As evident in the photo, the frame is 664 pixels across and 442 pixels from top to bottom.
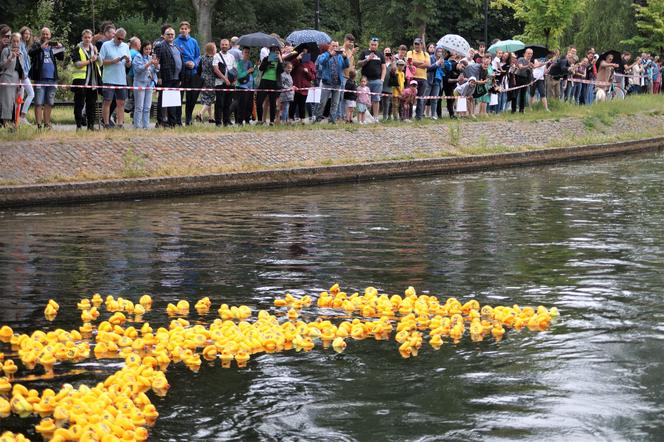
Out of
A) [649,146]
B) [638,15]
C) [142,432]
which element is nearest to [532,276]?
[142,432]

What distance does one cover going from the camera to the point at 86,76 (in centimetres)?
2241

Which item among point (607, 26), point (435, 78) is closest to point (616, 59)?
point (607, 26)

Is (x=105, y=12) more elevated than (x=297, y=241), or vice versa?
(x=105, y=12)

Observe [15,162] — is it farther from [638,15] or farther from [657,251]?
[638,15]

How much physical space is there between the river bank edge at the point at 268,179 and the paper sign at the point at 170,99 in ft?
8.61

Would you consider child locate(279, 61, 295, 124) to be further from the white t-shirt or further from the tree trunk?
the tree trunk

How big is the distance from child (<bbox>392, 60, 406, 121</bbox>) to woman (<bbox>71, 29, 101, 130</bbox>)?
782 centimetres

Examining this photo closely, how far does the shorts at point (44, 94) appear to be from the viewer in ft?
72.9

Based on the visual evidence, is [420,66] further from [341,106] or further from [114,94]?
[114,94]

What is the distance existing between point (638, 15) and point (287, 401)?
45610 mm

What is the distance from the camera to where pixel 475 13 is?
67.2 m

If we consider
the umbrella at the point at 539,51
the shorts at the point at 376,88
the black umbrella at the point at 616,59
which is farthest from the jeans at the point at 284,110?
the black umbrella at the point at 616,59

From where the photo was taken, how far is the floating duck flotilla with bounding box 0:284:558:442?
7.94 metres

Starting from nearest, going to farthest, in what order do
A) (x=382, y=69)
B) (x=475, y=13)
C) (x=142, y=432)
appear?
(x=142, y=432), (x=382, y=69), (x=475, y=13)
